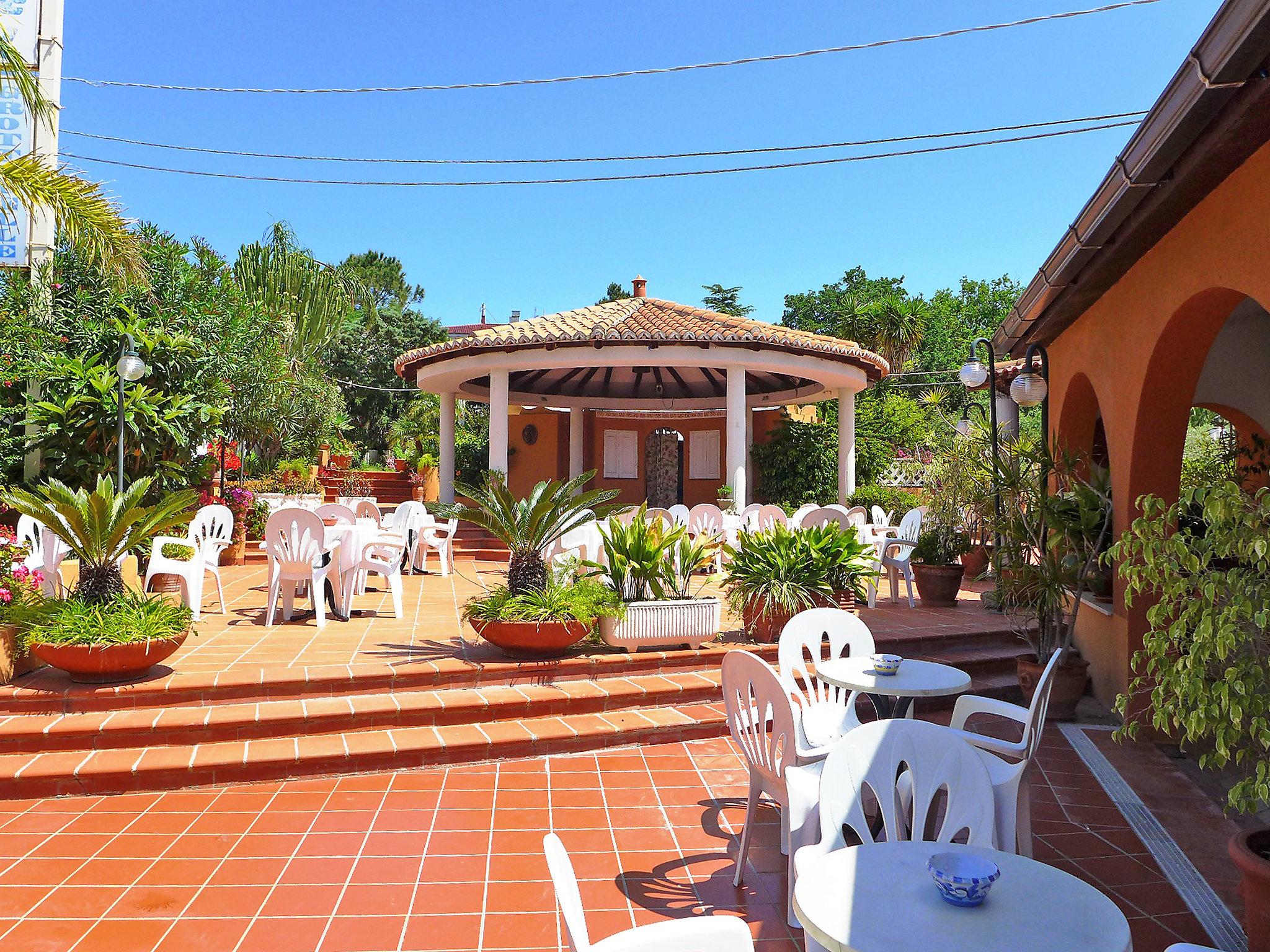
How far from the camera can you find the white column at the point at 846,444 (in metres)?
15.7

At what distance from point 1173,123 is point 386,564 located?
23.4 ft

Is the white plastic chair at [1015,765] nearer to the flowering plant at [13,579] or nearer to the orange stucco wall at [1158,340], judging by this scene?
the orange stucco wall at [1158,340]

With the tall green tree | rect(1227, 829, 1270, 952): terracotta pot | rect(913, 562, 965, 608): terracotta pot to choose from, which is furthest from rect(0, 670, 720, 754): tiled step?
the tall green tree

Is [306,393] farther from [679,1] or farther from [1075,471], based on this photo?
[1075,471]

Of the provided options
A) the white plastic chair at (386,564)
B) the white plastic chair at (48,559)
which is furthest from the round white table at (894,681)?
the white plastic chair at (48,559)

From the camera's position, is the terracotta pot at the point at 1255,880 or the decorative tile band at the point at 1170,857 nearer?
the terracotta pot at the point at 1255,880

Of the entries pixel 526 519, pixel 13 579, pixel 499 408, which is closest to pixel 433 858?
pixel 526 519

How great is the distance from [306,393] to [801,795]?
1778 centimetres

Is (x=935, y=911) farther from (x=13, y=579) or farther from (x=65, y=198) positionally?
(x=65, y=198)

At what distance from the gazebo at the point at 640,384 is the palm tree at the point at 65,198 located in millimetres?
6027

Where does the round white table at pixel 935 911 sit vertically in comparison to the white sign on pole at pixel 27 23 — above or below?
below

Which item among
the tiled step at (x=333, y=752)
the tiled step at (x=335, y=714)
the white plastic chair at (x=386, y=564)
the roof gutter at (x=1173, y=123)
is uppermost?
the roof gutter at (x=1173, y=123)

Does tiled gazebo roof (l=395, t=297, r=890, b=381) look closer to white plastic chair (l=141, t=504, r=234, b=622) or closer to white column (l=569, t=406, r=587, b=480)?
white column (l=569, t=406, r=587, b=480)

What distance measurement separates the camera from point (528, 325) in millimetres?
15203
